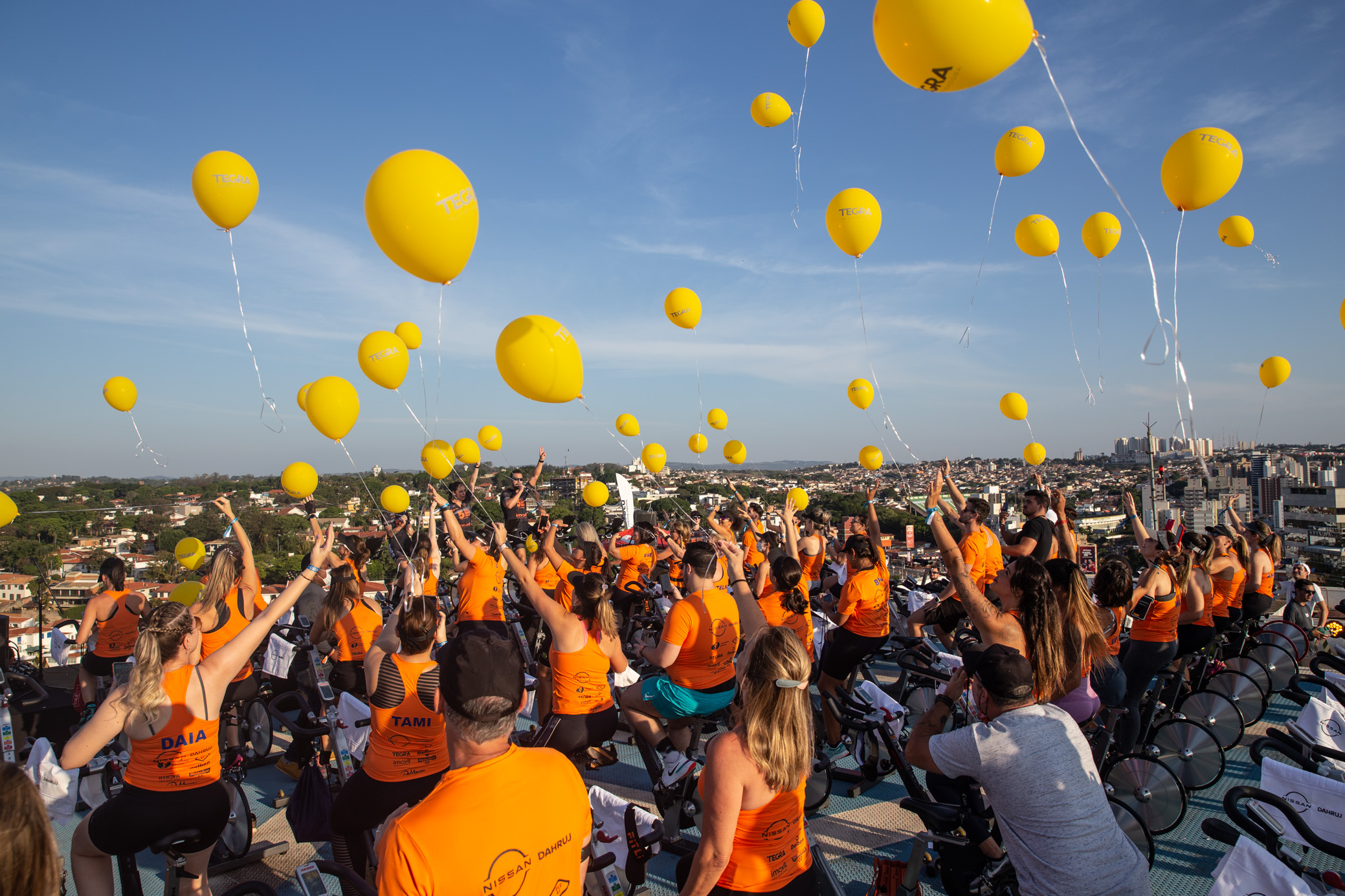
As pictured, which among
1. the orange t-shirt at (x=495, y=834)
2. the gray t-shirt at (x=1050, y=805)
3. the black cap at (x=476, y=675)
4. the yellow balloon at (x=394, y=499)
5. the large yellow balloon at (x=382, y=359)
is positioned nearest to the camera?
the orange t-shirt at (x=495, y=834)

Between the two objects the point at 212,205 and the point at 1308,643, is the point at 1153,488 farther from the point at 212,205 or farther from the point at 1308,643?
Result: the point at 212,205

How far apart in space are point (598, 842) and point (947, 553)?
80.3 inches

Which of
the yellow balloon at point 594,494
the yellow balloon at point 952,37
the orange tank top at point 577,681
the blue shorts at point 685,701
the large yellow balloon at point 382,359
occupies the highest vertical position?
the yellow balloon at point 952,37

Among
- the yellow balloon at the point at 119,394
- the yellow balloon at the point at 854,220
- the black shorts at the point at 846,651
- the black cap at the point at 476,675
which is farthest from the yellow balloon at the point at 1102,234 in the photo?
the yellow balloon at the point at 119,394

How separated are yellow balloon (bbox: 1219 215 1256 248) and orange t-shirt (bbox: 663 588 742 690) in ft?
23.5

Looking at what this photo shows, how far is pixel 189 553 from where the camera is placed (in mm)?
7324

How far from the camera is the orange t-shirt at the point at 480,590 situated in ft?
18.4

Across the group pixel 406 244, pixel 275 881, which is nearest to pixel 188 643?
pixel 275 881

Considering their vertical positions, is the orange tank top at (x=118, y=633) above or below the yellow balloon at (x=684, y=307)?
below

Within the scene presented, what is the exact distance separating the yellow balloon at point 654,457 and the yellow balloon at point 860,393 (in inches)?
125

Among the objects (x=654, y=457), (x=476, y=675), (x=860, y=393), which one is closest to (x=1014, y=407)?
(x=860, y=393)

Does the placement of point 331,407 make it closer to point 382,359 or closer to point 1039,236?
point 382,359

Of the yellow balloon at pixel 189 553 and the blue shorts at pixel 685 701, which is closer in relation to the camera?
the blue shorts at pixel 685 701

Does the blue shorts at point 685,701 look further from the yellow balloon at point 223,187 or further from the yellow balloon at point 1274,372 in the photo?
the yellow balloon at point 1274,372
